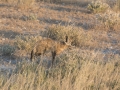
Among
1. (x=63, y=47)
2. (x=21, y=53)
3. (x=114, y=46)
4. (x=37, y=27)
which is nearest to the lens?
(x=63, y=47)

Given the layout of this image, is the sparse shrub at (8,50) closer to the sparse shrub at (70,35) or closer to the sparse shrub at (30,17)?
the sparse shrub at (70,35)

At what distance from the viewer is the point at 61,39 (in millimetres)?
11945

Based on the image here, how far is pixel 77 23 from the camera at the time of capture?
15570 mm

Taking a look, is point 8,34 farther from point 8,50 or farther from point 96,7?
point 96,7

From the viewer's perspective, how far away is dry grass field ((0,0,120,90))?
24.7ft

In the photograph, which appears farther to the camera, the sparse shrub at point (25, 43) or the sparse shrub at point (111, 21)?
the sparse shrub at point (111, 21)

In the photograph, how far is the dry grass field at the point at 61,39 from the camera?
752cm

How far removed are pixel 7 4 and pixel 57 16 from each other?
293cm

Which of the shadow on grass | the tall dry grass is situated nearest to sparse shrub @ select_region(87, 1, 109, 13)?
the shadow on grass

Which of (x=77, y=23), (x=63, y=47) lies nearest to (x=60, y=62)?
(x=63, y=47)

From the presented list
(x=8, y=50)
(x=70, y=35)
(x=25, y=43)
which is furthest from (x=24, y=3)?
(x=8, y=50)

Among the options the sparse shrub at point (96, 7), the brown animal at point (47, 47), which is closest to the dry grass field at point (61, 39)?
the sparse shrub at point (96, 7)

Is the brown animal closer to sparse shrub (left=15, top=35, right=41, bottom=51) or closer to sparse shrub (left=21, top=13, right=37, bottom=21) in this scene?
sparse shrub (left=15, top=35, right=41, bottom=51)

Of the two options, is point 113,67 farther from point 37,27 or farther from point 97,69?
point 37,27
